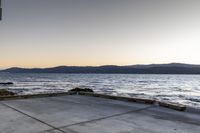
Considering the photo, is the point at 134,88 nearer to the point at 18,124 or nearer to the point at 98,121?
the point at 98,121

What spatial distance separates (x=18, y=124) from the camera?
4.97 metres

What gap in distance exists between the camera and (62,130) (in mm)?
4547

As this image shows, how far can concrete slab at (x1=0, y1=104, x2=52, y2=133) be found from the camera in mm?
4523

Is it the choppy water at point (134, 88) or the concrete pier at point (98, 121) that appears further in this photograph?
the choppy water at point (134, 88)

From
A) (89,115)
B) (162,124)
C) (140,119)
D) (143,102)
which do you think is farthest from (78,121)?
(143,102)

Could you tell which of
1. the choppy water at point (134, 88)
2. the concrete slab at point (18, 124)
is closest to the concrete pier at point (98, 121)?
the concrete slab at point (18, 124)

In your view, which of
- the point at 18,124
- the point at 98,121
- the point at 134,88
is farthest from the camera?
the point at 134,88

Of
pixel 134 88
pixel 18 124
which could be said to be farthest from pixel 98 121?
pixel 134 88

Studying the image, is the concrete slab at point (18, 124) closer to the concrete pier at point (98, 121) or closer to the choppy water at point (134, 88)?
the concrete pier at point (98, 121)

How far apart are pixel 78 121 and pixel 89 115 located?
0.78m

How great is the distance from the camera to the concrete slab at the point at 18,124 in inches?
178

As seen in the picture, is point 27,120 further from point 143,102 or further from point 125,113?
point 143,102

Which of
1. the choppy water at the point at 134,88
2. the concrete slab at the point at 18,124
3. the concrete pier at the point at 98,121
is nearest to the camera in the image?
the concrete slab at the point at 18,124

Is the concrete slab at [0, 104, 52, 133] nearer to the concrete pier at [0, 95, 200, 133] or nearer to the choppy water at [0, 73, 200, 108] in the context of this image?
the concrete pier at [0, 95, 200, 133]
